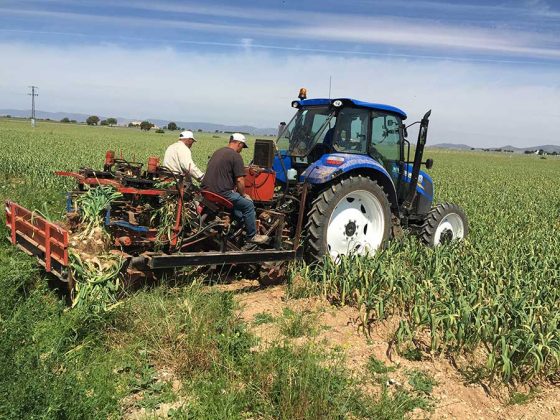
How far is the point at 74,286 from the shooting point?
15.0ft

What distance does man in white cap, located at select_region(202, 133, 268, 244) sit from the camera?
557 centimetres

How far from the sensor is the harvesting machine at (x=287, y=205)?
509cm

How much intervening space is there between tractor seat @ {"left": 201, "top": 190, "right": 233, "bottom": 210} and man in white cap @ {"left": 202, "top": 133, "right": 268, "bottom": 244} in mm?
41

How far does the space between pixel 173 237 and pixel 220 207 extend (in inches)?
30.2

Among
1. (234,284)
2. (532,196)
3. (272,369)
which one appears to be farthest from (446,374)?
(532,196)

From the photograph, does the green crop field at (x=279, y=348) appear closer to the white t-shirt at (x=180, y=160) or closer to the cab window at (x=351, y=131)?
the cab window at (x=351, y=131)

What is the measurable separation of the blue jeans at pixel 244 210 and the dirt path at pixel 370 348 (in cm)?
79

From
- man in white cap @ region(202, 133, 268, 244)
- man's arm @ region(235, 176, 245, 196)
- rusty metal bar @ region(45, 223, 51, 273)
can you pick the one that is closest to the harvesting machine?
rusty metal bar @ region(45, 223, 51, 273)

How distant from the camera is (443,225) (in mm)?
7887

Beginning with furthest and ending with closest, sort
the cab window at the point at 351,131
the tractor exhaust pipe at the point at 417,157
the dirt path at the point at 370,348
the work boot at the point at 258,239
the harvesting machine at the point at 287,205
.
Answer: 1. the tractor exhaust pipe at the point at 417,157
2. the cab window at the point at 351,131
3. the work boot at the point at 258,239
4. the harvesting machine at the point at 287,205
5. the dirt path at the point at 370,348

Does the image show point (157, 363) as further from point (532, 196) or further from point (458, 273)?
point (532, 196)

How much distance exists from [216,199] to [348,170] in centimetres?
177

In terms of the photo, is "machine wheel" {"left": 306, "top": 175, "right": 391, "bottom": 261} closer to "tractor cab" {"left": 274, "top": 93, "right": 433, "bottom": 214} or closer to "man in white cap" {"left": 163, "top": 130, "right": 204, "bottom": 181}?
"tractor cab" {"left": 274, "top": 93, "right": 433, "bottom": 214}

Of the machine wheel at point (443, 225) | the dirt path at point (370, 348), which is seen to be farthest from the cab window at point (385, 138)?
the dirt path at point (370, 348)
